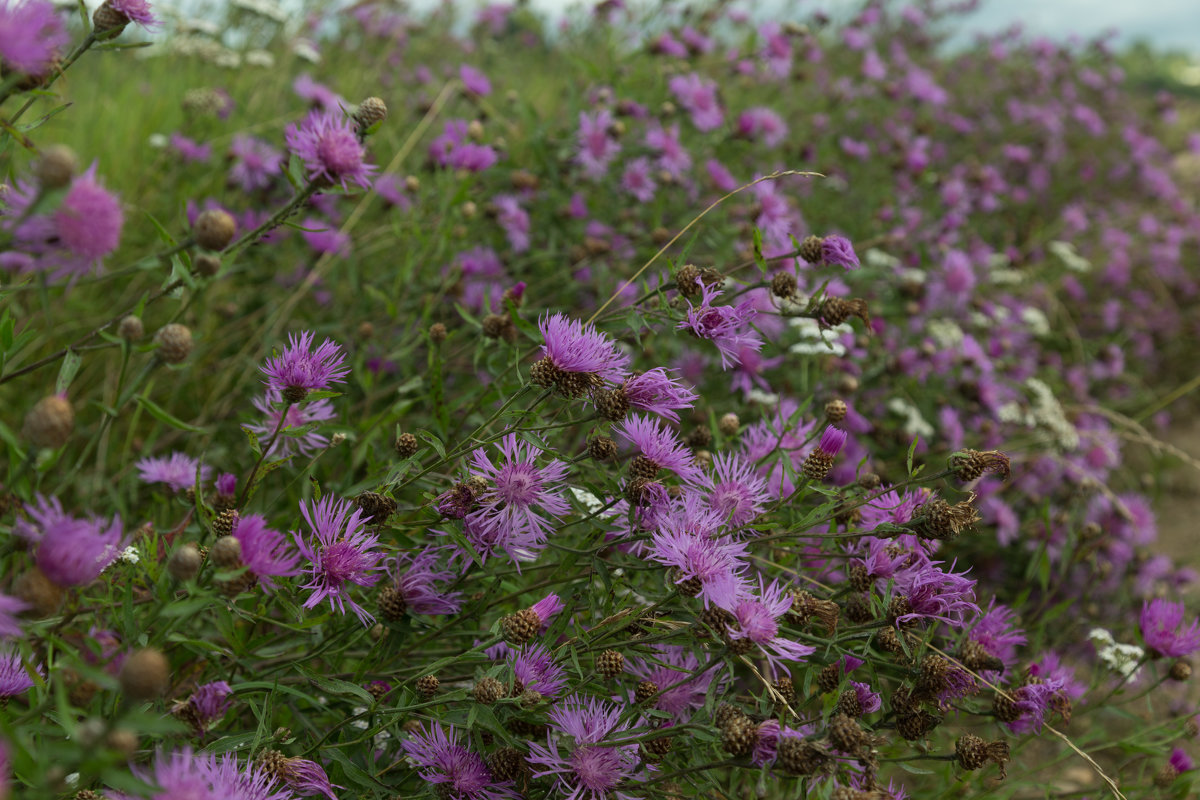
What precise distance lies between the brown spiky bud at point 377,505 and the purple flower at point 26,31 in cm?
67

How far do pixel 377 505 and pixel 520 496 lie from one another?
215 mm

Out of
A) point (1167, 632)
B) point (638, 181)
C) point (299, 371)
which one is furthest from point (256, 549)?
point (638, 181)

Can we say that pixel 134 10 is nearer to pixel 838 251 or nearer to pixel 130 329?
pixel 130 329

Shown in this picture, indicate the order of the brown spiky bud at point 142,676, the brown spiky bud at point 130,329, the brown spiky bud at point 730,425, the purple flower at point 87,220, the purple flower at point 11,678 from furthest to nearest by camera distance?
1. the brown spiky bud at point 730,425
2. the purple flower at point 11,678
3. the brown spiky bud at point 130,329
4. the purple flower at point 87,220
5. the brown spiky bud at point 142,676

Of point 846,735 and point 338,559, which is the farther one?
point 338,559

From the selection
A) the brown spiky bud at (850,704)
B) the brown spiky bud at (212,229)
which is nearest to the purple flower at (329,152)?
the brown spiky bud at (212,229)

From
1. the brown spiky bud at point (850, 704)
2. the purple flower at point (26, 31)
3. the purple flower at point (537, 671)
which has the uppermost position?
the purple flower at point (26, 31)

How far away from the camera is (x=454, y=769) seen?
3.80 feet

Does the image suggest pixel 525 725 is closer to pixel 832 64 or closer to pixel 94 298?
pixel 94 298

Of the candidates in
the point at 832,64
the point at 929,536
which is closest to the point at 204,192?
the point at 929,536

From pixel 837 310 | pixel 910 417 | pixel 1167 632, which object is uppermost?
pixel 837 310

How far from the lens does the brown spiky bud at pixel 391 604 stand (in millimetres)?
1256

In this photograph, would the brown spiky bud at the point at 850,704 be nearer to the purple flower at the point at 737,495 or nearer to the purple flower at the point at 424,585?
the purple flower at the point at 737,495

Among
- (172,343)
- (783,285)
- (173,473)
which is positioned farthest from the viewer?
(173,473)
